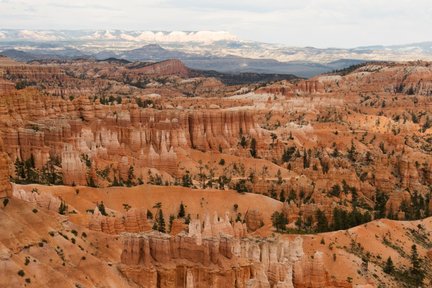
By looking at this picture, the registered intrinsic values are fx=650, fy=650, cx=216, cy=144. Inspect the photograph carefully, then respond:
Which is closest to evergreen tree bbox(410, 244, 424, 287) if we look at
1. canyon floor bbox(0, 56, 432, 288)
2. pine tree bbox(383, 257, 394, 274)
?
canyon floor bbox(0, 56, 432, 288)

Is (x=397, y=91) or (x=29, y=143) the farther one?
(x=397, y=91)

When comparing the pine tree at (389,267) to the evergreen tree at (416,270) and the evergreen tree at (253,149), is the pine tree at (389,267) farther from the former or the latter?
the evergreen tree at (253,149)

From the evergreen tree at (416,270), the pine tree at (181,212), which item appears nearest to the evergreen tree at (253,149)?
the pine tree at (181,212)

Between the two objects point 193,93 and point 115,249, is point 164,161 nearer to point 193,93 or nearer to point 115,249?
point 115,249

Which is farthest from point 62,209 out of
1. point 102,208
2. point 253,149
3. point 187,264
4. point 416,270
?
point 253,149

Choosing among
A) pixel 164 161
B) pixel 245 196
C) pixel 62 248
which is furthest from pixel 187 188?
pixel 62 248

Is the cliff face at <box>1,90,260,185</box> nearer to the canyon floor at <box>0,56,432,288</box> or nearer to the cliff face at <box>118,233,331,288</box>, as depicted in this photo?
the canyon floor at <box>0,56,432,288</box>

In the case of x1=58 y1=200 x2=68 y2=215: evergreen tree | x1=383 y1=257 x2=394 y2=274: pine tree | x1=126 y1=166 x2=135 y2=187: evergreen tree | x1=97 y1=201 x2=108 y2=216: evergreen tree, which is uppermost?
x1=58 y1=200 x2=68 y2=215: evergreen tree

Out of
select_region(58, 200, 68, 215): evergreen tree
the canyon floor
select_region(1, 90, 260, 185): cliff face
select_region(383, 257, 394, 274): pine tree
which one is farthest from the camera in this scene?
select_region(1, 90, 260, 185): cliff face
